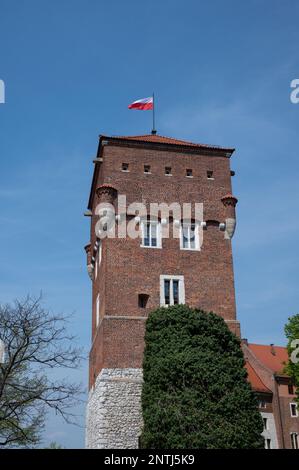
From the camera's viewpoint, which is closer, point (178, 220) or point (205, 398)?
point (205, 398)

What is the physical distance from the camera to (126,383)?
26.3m

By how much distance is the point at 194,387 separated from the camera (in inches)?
971

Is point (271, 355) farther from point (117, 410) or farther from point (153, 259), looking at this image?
point (117, 410)

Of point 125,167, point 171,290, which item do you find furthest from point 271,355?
point 125,167

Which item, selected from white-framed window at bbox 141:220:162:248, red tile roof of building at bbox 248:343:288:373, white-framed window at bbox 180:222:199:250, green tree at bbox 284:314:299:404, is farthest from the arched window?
red tile roof of building at bbox 248:343:288:373

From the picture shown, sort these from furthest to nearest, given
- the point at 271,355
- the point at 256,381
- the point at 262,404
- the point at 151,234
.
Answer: the point at 271,355 → the point at 256,381 → the point at 262,404 → the point at 151,234

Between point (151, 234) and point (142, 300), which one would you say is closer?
point (142, 300)

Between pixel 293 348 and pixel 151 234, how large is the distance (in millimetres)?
12266

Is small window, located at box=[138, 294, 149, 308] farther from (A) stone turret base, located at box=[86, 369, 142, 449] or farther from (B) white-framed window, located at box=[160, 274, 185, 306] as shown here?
(A) stone turret base, located at box=[86, 369, 142, 449]

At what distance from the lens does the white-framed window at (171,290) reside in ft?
92.7
